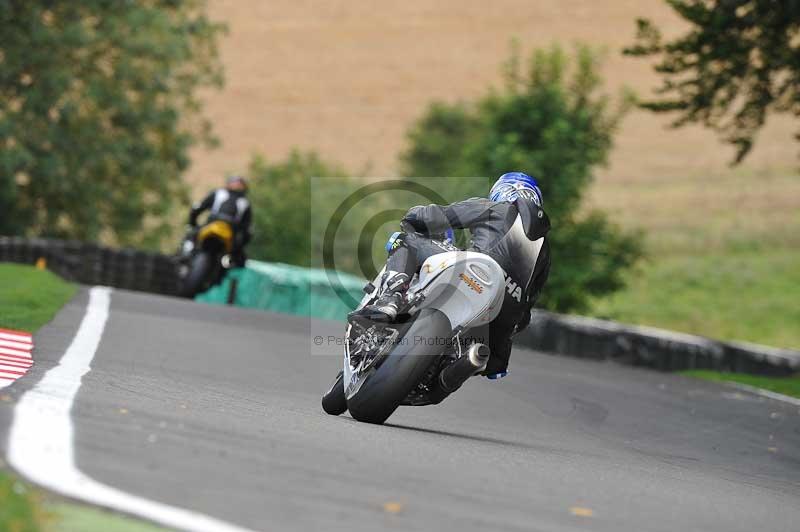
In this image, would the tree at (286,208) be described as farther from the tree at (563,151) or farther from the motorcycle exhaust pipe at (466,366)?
the motorcycle exhaust pipe at (466,366)

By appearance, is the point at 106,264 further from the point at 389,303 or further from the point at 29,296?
the point at 389,303

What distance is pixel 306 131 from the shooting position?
91.4 meters

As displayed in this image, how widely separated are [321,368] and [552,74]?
28.8 meters

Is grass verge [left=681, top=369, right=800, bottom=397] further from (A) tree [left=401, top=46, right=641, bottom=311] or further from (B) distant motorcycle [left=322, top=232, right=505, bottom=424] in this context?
(A) tree [left=401, top=46, right=641, bottom=311]

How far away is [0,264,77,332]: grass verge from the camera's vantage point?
42.5 ft

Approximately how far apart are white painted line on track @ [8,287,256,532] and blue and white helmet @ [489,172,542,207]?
2631 millimetres

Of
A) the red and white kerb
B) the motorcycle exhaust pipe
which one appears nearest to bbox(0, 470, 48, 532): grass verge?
the red and white kerb

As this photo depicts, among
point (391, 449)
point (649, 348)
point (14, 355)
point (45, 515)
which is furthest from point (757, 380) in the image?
point (45, 515)

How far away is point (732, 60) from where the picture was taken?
22812 mm

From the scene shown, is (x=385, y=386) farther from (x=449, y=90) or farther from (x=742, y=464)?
(x=449, y=90)

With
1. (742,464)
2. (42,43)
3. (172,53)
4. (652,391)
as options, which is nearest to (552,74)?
(172,53)

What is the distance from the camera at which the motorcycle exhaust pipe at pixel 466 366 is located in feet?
27.2

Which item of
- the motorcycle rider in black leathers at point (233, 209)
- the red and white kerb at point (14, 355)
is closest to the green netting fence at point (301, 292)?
the motorcycle rider in black leathers at point (233, 209)

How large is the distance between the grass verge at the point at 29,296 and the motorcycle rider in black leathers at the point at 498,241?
474cm
